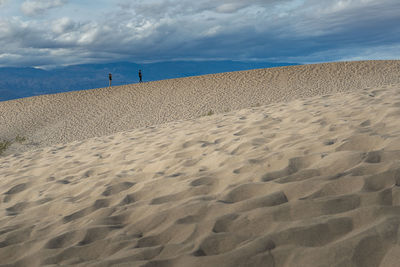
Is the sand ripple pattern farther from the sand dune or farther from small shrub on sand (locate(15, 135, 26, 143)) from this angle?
the sand dune

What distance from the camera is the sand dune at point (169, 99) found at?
664 inches

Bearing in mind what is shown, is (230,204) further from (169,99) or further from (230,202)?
(169,99)

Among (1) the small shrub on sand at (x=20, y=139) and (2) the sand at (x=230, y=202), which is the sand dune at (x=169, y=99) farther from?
(2) the sand at (x=230, y=202)

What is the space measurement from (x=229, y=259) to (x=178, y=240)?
0.47 metres

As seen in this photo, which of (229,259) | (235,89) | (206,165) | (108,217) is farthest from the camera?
(235,89)

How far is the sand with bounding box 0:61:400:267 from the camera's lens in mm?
2074

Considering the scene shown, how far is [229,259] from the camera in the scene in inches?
79.3

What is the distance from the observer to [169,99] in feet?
67.8

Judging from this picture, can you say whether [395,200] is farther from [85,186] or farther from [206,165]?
[85,186]

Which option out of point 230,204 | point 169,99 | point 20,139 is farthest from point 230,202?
point 169,99

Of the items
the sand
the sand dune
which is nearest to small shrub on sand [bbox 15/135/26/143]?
the sand dune

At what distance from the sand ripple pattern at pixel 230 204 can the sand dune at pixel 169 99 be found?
36.1ft

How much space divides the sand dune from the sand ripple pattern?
1102 cm

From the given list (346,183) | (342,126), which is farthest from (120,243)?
(342,126)
